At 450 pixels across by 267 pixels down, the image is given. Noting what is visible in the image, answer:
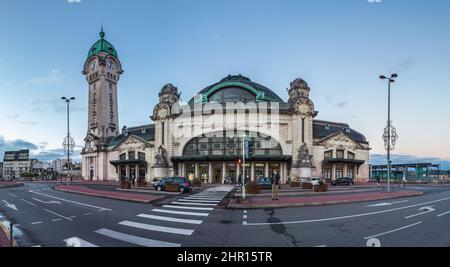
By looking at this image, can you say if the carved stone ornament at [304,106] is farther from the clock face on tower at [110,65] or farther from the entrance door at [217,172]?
the clock face on tower at [110,65]

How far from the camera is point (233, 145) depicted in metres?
48.1

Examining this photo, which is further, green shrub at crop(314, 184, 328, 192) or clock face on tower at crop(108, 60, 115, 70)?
clock face on tower at crop(108, 60, 115, 70)

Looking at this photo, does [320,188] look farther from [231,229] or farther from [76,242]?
[76,242]

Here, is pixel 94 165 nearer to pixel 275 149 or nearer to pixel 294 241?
pixel 275 149

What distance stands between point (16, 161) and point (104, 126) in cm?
14291

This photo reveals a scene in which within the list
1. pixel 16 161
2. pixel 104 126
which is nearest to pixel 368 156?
pixel 104 126

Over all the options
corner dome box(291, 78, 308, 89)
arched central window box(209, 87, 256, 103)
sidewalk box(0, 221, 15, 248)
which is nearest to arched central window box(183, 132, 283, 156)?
arched central window box(209, 87, 256, 103)

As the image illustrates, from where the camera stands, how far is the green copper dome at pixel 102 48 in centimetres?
7431

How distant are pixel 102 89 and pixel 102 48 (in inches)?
533

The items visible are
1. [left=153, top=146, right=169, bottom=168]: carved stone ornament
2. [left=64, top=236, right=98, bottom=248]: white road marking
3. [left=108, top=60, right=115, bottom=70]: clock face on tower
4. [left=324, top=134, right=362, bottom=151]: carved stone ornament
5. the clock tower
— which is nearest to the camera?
[left=64, top=236, right=98, bottom=248]: white road marking

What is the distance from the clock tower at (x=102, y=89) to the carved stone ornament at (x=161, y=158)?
1031 inches

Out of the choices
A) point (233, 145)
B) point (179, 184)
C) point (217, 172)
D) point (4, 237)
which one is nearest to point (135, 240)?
point (4, 237)

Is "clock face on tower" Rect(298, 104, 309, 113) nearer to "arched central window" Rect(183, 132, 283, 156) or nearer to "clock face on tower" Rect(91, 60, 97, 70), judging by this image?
"arched central window" Rect(183, 132, 283, 156)

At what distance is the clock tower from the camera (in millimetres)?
70062
